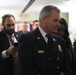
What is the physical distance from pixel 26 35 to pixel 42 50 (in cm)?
22

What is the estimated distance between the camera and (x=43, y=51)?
1.74m

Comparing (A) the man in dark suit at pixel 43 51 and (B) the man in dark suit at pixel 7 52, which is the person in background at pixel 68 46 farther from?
(B) the man in dark suit at pixel 7 52

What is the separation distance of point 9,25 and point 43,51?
1.09 m

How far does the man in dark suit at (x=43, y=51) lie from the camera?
169 centimetres

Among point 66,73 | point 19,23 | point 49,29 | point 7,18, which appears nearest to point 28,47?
point 49,29

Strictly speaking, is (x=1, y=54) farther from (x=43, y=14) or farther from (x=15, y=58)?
(x=43, y=14)

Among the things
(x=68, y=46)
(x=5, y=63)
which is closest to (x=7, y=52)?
(x=5, y=63)

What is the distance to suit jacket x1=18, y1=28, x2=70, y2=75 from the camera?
1.68 metres

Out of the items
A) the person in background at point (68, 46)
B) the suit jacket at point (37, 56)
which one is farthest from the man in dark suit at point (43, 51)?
the person in background at point (68, 46)

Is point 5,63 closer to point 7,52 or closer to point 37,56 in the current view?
point 7,52

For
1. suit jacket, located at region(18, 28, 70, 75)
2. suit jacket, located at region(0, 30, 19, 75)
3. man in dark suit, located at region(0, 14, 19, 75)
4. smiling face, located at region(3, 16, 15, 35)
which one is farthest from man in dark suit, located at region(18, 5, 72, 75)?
smiling face, located at region(3, 16, 15, 35)

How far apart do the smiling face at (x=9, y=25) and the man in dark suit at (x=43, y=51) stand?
84 cm

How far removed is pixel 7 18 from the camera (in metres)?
2.72

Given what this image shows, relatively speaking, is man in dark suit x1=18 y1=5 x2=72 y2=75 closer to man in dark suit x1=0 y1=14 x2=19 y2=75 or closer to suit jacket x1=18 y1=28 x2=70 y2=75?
suit jacket x1=18 y1=28 x2=70 y2=75
